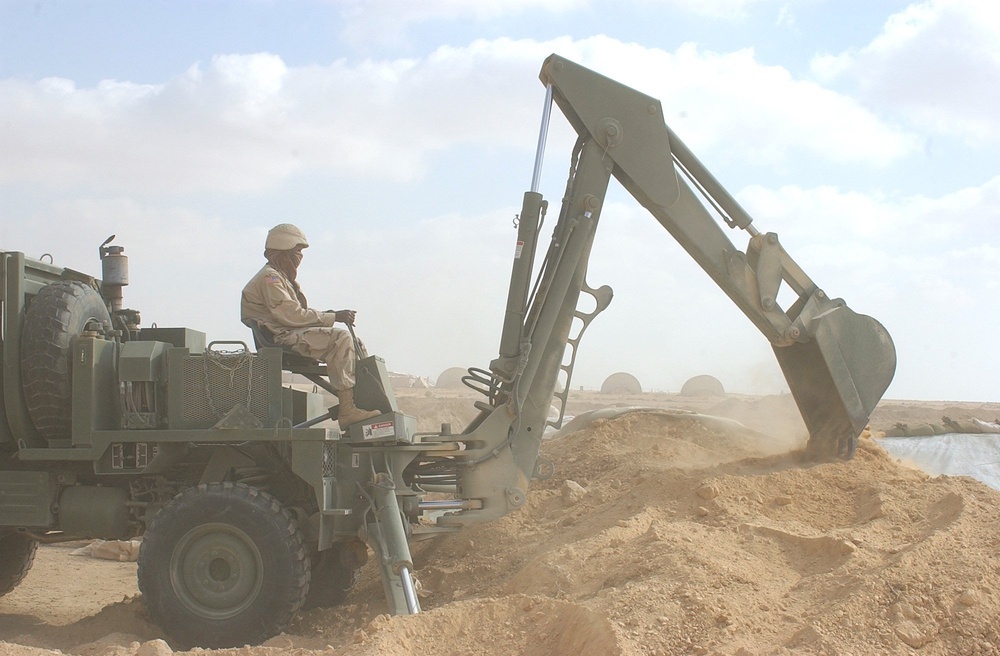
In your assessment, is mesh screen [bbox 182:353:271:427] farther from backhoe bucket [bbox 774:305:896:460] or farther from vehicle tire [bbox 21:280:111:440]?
backhoe bucket [bbox 774:305:896:460]

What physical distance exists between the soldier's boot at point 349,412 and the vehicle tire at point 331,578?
1.16 metres

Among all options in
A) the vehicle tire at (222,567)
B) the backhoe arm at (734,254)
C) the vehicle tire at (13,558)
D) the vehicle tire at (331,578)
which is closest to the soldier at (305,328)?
the vehicle tire at (222,567)

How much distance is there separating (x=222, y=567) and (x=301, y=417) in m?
1.47

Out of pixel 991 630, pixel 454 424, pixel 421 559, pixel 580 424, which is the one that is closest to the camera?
pixel 991 630

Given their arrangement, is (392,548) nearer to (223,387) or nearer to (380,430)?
(380,430)

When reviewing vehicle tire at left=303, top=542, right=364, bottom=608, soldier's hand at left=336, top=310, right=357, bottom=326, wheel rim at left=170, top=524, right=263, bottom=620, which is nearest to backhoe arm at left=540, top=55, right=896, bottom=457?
soldier's hand at left=336, top=310, right=357, bottom=326

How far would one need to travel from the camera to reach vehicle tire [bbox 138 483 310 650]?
263 inches

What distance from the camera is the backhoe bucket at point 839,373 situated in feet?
26.5

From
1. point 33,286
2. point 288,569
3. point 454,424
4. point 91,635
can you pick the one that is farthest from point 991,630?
point 454,424

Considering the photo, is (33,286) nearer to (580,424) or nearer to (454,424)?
(580,424)

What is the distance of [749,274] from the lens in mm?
8133

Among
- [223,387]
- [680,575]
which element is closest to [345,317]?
[223,387]

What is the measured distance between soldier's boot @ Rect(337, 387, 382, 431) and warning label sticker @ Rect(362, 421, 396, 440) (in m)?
0.11

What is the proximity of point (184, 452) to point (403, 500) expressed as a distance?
5.17ft
